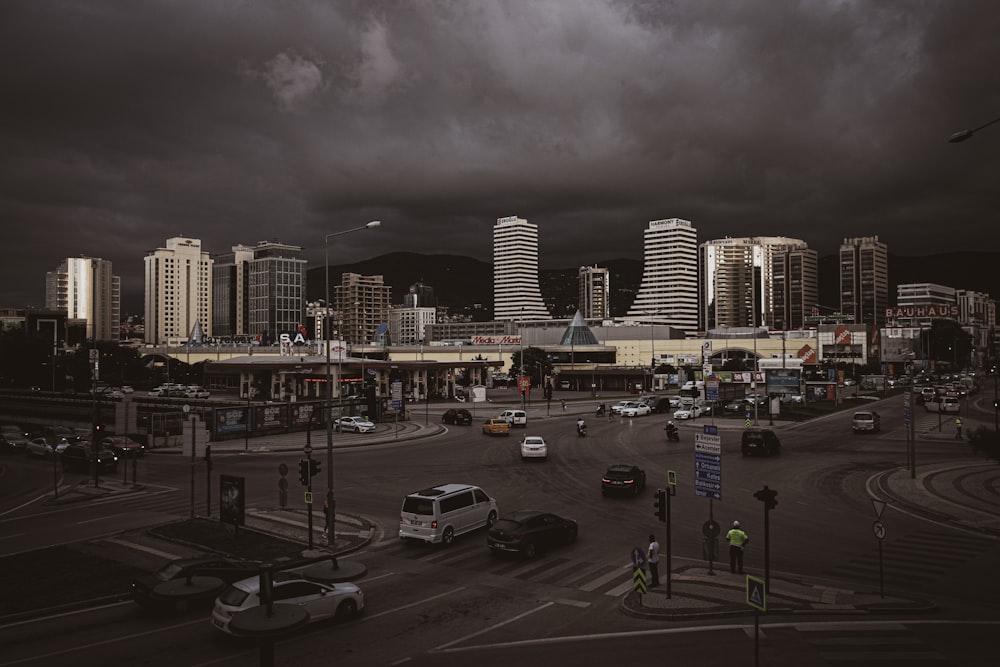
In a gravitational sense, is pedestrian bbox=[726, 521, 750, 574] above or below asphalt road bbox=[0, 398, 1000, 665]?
above

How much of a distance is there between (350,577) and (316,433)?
133ft

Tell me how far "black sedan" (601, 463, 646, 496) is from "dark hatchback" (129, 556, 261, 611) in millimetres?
16537

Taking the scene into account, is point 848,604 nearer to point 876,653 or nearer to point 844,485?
point 876,653

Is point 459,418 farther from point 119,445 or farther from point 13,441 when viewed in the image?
point 13,441

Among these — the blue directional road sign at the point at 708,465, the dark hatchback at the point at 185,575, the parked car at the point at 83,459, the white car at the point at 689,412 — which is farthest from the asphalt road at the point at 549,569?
the white car at the point at 689,412

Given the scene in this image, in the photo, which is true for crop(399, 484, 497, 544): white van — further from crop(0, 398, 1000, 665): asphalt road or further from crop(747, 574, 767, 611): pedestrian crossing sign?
crop(747, 574, 767, 611): pedestrian crossing sign

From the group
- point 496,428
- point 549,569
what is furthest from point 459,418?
point 549,569

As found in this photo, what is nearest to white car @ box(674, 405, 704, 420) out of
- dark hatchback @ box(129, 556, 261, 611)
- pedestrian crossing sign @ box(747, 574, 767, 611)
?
dark hatchback @ box(129, 556, 261, 611)

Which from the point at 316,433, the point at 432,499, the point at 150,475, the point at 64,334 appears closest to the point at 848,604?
the point at 432,499

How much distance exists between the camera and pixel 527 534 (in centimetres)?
2103

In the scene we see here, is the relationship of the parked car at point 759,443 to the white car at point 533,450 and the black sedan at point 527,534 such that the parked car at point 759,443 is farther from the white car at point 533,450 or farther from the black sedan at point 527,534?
the black sedan at point 527,534

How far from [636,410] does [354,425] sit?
30.8m

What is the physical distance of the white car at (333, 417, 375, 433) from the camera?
187 feet

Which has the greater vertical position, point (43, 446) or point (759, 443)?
point (759, 443)
